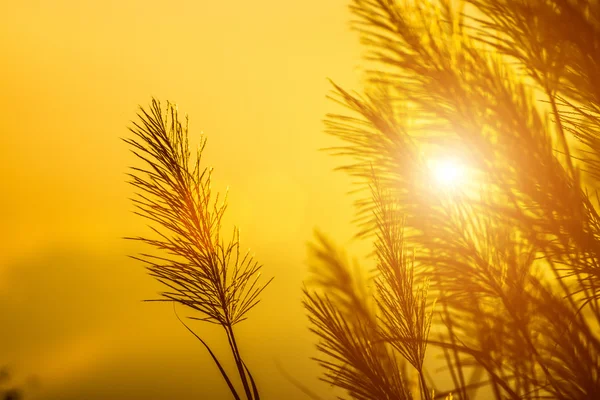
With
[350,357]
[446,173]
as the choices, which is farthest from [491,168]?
[350,357]

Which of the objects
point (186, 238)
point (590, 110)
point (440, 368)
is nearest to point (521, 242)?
point (590, 110)

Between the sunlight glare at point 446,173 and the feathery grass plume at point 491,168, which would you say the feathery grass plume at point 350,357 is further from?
the sunlight glare at point 446,173

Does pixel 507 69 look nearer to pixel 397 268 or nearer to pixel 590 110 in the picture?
pixel 590 110

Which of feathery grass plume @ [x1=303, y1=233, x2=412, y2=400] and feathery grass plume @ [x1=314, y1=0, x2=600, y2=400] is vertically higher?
feathery grass plume @ [x1=314, y1=0, x2=600, y2=400]

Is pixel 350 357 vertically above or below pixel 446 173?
below

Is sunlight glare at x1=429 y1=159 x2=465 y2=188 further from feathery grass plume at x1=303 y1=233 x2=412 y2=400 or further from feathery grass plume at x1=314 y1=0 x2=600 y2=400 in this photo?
feathery grass plume at x1=303 y1=233 x2=412 y2=400

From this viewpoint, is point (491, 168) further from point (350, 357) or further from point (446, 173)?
point (350, 357)

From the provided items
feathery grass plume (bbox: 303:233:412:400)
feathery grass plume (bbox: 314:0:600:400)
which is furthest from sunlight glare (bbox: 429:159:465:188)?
feathery grass plume (bbox: 303:233:412:400)
